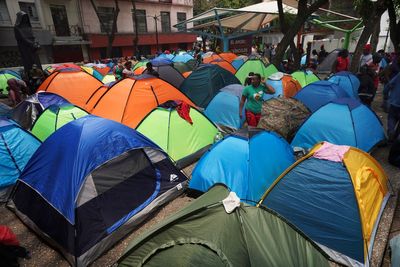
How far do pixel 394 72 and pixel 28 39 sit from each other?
1297cm

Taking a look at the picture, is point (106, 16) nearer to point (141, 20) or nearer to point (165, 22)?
point (141, 20)

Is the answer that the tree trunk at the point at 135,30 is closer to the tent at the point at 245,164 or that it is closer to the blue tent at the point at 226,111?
the blue tent at the point at 226,111

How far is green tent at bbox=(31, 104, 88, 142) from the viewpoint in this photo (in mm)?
6262

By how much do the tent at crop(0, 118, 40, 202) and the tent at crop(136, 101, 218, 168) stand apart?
7.37 feet

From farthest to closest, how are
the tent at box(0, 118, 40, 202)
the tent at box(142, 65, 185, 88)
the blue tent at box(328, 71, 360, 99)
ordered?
the tent at box(142, 65, 185, 88) < the blue tent at box(328, 71, 360, 99) < the tent at box(0, 118, 40, 202)

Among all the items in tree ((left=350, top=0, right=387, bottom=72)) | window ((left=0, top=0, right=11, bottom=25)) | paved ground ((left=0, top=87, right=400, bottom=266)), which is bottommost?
paved ground ((left=0, top=87, right=400, bottom=266))

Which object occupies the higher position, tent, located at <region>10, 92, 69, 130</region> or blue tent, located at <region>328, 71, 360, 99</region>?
blue tent, located at <region>328, 71, 360, 99</region>

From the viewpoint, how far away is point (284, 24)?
43.4ft

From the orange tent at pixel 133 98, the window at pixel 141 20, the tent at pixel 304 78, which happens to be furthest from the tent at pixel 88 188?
the window at pixel 141 20

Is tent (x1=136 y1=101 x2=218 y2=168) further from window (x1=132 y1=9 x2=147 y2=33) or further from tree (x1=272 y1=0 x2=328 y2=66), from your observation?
window (x1=132 y1=9 x2=147 y2=33)

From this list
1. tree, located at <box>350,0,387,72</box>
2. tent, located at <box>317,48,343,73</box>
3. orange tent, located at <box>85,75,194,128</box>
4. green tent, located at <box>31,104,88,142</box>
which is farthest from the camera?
tent, located at <box>317,48,343,73</box>

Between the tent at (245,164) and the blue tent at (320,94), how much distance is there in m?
3.67

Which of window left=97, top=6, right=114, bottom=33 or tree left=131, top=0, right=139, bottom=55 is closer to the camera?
tree left=131, top=0, right=139, bottom=55

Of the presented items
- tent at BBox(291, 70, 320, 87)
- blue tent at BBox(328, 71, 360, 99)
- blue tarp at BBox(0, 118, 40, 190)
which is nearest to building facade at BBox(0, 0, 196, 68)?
blue tarp at BBox(0, 118, 40, 190)
